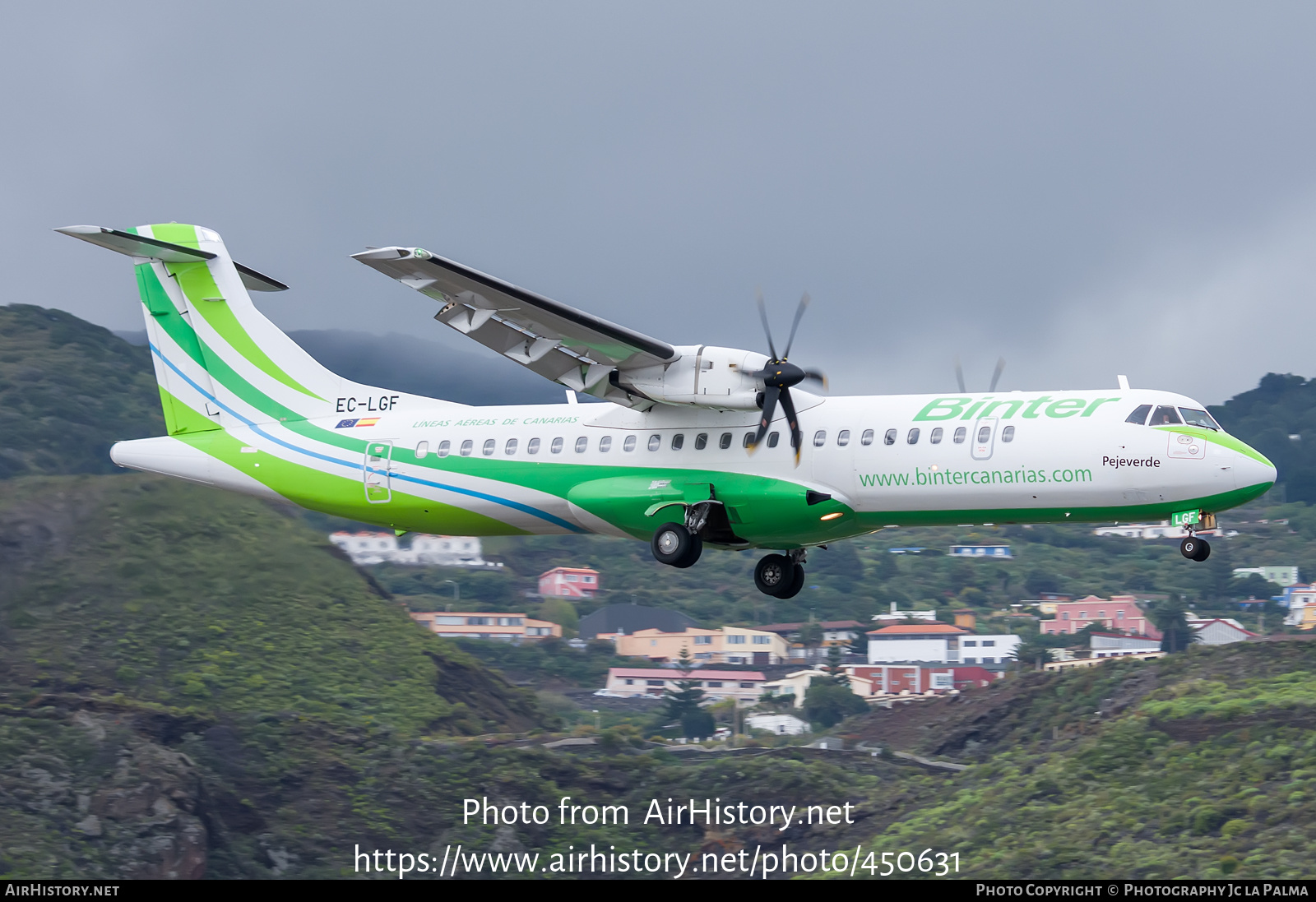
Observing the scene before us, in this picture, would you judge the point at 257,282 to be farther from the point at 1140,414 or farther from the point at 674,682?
the point at 674,682

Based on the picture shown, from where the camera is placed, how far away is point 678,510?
21.8m

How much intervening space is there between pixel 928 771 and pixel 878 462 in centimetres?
2862

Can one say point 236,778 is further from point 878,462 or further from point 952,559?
point 952,559

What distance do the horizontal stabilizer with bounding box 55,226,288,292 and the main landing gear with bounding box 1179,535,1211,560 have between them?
51.7 feet

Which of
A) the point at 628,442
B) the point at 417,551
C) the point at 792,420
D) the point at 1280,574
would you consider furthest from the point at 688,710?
the point at 792,420

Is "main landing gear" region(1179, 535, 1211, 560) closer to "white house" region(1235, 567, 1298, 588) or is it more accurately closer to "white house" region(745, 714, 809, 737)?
→ "white house" region(745, 714, 809, 737)

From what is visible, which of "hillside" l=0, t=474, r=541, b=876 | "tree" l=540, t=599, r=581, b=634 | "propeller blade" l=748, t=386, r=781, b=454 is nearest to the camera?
"propeller blade" l=748, t=386, r=781, b=454

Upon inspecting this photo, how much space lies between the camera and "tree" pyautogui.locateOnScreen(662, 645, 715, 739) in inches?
2307

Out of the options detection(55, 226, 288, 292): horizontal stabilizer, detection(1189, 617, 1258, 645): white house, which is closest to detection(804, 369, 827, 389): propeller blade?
detection(55, 226, 288, 292): horizontal stabilizer

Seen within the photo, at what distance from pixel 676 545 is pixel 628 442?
75.0 inches

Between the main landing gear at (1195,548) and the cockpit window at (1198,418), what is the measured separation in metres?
1.54

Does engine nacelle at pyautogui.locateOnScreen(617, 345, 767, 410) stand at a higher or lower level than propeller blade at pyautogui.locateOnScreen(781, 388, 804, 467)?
higher

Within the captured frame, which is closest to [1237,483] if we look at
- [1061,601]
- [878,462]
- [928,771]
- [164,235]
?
[878,462]

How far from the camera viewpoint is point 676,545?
2139cm
